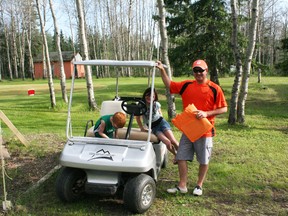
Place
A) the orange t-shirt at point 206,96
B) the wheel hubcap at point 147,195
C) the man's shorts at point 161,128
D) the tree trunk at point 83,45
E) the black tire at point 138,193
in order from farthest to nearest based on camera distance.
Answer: the tree trunk at point 83,45
the man's shorts at point 161,128
the orange t-shirt at point 206,96
the wheel hubcap at point 147,195
the black tire at point 138,193

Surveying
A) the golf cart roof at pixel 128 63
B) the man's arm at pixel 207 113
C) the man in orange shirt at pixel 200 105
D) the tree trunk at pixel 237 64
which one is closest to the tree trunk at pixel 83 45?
the tree trunk at pixel 237 64

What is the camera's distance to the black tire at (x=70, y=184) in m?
4.40

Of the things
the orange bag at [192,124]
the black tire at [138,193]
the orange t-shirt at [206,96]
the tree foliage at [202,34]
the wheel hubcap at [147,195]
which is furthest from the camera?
the tree foliage at [202,34]

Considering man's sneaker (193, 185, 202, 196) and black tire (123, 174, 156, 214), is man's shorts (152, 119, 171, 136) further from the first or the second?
black tire (123, 174, 156, 214)

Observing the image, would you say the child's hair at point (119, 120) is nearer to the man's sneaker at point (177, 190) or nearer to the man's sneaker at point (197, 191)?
the man's sneaker at point (177, 190)

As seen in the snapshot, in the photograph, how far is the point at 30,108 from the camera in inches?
580

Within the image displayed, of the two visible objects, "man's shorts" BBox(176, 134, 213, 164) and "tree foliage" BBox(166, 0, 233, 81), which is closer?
"man's shorts" BBox(176, 134, 213, 164)

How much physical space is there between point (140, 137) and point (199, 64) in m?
1.52

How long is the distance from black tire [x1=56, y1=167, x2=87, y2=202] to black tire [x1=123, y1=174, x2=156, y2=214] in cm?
80

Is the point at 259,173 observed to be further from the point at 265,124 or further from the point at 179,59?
the point at 179,59

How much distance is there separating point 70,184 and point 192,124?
1.83m

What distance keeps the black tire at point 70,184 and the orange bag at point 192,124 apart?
5.11 feet

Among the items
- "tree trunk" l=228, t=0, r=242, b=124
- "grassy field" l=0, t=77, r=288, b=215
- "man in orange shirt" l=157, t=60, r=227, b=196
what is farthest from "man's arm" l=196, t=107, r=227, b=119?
"tree trunk" l=228, t=0, r=242, b=124

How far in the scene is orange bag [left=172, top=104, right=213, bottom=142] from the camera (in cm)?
452
